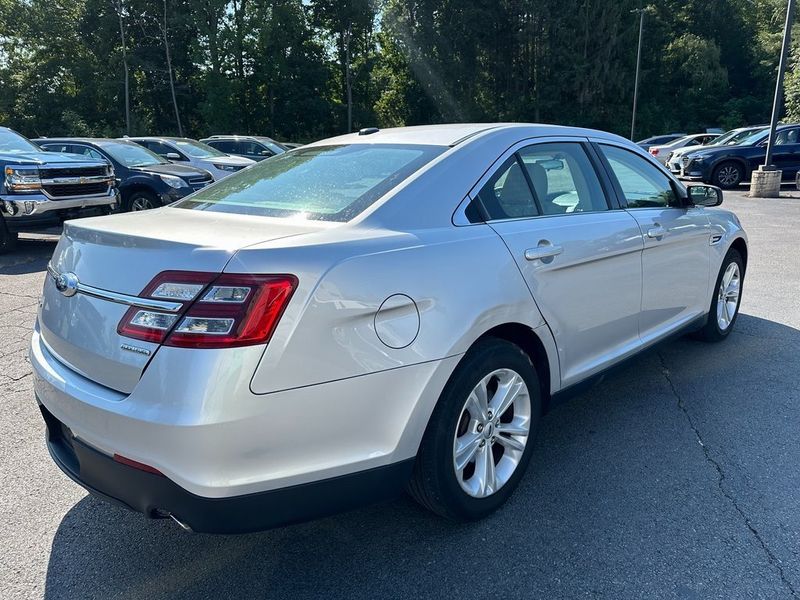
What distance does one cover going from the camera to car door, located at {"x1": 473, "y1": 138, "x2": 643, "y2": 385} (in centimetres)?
284

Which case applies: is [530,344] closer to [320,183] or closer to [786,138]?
[320,183]

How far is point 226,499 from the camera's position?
1.95 m

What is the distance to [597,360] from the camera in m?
3.34

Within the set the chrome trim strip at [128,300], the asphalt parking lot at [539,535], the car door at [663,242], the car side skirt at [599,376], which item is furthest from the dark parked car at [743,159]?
the chrome trim strip at [128,300]

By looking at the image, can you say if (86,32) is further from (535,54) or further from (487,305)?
(487,305)

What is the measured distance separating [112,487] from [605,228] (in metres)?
2.57

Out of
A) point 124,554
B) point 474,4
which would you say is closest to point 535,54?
point 474,4

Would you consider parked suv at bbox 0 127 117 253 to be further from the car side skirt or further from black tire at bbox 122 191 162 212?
the car side skirt

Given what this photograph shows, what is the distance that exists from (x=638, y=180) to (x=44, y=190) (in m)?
8.02

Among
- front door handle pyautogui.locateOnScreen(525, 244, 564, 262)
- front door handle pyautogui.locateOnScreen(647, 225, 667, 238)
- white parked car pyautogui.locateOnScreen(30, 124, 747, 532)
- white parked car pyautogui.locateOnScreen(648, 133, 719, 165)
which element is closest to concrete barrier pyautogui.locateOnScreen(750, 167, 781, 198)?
white parked car pyautogui.locateOnScreen(648, 133, 719, 165)

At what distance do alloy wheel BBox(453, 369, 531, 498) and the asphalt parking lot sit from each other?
199 millimetres

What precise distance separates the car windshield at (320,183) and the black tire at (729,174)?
16.7 meters

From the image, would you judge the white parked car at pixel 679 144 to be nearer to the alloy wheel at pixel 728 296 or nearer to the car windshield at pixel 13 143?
the alloy wheel at pixel 728 296

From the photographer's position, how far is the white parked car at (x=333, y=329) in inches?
76.6
